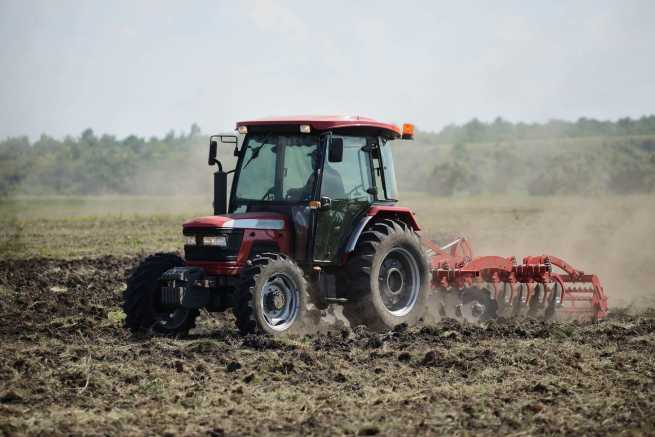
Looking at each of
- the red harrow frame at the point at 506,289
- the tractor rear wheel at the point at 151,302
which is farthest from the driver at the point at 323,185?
the red harrow frame at the point at 506,289

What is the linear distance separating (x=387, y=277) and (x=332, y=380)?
357cm

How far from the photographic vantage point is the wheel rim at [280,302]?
10844 millimetres

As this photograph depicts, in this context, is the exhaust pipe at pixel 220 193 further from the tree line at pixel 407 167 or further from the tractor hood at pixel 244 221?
the tree line at pixel 407 167

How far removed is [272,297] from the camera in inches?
427

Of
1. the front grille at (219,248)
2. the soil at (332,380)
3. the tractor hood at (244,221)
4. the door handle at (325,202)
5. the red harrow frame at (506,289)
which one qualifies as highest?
the door handle at (325,202)

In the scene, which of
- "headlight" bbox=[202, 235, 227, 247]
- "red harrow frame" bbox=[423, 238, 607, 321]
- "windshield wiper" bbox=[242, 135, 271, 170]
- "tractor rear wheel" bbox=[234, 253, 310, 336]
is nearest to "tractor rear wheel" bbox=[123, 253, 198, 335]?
"headlight" bbox=[202, 235, 227, 247]

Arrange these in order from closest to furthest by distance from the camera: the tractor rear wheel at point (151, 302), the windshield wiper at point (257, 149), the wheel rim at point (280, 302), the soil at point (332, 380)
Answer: the soil at point (332, 380) < the wheel rim at point (280, 302) < the tractor rear wheel at point (151, 302) < the windshield wiper at point (257, 149)

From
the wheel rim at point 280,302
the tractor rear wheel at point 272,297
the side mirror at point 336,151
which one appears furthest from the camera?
the side mirror at point 336,151

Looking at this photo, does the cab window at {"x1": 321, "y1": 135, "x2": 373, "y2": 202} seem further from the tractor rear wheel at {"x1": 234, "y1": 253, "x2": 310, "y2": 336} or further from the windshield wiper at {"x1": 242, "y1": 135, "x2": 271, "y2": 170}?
the tractor rear wheel at {"x1": 234, "y1": 253, "x2": 310, "y2": 336}

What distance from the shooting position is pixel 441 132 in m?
110

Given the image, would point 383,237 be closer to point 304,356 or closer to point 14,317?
point 304,356

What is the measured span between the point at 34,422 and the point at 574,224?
73.6 ft

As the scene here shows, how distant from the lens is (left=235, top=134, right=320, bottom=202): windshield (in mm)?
11548

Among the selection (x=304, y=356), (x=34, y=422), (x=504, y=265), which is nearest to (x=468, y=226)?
(x=504, y=265)
